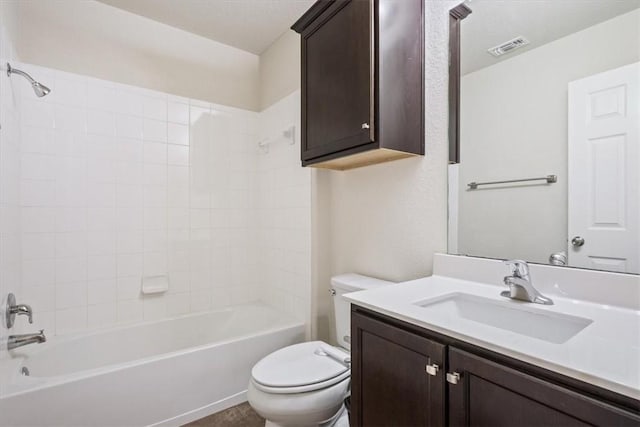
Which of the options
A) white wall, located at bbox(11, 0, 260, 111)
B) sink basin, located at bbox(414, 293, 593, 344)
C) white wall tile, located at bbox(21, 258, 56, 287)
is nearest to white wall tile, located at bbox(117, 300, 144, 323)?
white wall tile, located at bbox(21, 258, 56, 287)

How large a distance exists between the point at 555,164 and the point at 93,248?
2.54 metres

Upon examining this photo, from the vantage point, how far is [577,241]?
1048 mm

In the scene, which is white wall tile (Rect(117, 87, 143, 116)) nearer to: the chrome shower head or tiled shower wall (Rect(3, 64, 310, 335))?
tiled shower wall (Rect(3, 64, 310, 335))

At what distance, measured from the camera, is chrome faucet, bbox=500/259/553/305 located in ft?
3.25

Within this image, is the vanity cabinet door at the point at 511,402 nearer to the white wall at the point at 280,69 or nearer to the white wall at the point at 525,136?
the white wall at the point at 525,136

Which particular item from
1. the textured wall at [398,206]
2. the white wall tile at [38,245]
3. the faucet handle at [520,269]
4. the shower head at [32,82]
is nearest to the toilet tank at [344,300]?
the textured wall at [398,206]

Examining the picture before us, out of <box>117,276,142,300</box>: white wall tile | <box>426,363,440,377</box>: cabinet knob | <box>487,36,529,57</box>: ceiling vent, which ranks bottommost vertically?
<box>117,276,142,300</box>: white wall tile

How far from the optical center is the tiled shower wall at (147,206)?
74.6 inches

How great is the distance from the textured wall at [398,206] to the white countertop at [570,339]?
430mm

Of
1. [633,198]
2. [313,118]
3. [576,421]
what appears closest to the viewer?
[576,421]

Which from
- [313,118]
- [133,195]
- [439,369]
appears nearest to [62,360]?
[133,195]

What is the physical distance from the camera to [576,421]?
1.88 feet

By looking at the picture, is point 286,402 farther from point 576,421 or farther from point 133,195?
point 133,195

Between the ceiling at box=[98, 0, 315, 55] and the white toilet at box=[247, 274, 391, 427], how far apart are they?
1.94 meters
